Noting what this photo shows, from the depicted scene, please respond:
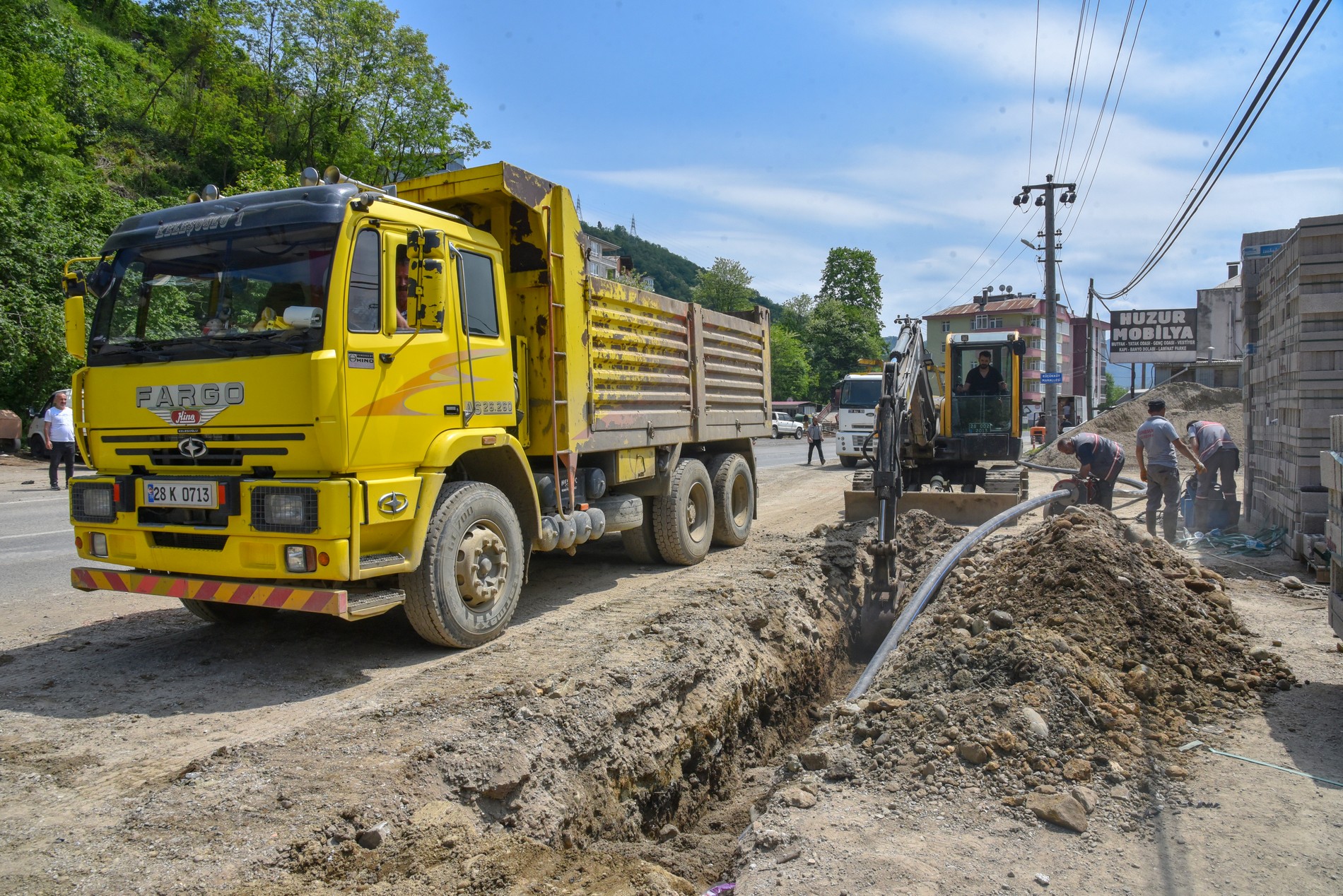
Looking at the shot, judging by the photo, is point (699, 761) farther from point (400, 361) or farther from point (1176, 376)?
point (1176, 376)

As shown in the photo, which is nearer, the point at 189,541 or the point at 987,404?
the point at 189,541

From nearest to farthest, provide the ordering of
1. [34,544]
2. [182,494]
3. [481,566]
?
1. [182,494]
2. [481,566]
3. [34,544]

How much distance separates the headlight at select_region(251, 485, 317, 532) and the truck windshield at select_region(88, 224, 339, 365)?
0.76 meters

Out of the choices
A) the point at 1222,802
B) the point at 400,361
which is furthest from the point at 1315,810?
the point at 400,361

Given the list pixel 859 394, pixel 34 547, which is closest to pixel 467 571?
pixel 34 547

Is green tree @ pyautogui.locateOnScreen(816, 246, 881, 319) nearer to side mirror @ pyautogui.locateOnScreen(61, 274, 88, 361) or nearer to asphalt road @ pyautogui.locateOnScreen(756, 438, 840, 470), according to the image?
asphalt road @ pyautogui.locateOnScreen(756, 438, 840, 470)

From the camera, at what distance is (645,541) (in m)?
8.49

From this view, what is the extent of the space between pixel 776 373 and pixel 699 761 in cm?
7520

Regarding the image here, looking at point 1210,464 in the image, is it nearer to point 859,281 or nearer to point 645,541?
point 645,541

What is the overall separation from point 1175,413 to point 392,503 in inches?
1097

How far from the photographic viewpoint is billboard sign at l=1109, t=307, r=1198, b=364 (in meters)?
44.8

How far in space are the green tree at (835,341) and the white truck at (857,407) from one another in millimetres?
42712

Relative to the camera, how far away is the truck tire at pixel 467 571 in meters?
5.21

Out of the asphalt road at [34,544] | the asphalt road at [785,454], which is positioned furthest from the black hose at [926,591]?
the asphalt road at [785,454]
